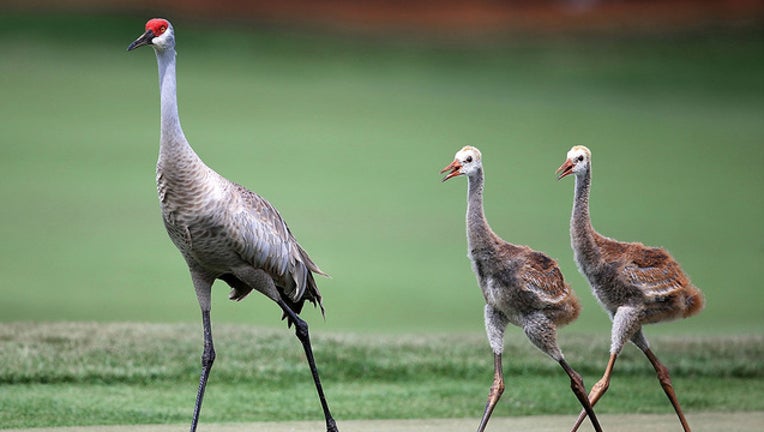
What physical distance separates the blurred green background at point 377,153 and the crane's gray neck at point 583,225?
3.32 meters

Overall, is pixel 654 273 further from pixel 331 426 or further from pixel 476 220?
pixel 331 426

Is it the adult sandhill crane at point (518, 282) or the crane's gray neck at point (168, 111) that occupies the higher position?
the crane's gray neck at point (168, 111)

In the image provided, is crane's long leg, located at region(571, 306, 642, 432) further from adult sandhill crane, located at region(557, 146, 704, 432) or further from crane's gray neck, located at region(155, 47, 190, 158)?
crane's gray neck, located at region(155, 47, 190, 158)

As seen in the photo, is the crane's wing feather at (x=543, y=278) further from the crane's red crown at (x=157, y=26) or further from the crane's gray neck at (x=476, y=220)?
the crane's red crown at (x=157, y=26)

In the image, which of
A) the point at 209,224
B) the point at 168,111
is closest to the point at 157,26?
the point at 168,111

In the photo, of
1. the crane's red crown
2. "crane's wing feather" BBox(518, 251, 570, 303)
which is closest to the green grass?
"crane's wing feather" BBox(518, 251, 570, 303)

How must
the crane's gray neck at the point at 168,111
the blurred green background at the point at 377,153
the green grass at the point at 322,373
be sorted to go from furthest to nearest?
1. the blurred green background at the point at 377,153
2. the green grass at the point at 322,373
3. the crane's gray neck at the point at 168,111

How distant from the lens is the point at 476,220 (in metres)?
5.04

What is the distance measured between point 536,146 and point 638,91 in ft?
6.51

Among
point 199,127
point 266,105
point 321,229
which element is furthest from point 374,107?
point 321,229

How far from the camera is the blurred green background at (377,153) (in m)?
9.06

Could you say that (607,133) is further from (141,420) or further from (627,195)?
(141,420)

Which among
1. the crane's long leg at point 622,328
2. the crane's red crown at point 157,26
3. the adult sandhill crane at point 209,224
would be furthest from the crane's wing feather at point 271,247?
the crane's long leg at point 622,328

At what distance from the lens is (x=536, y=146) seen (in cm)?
1220
